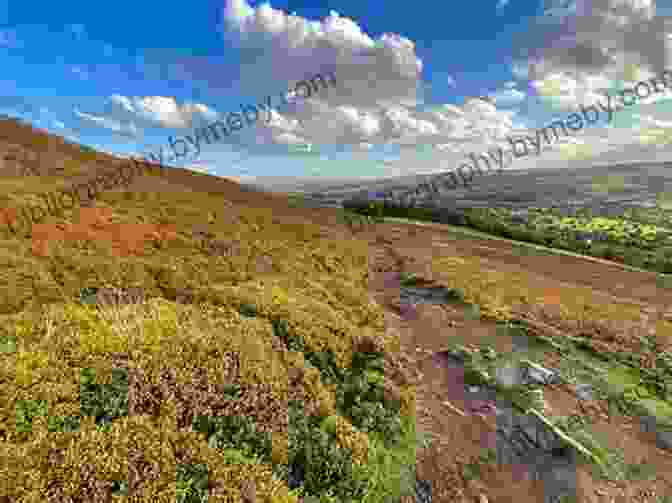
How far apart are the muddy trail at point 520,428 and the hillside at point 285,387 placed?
0.05 metres

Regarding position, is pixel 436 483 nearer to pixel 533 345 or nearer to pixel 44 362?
pixel 44 362

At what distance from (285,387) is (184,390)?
1769 millimetres

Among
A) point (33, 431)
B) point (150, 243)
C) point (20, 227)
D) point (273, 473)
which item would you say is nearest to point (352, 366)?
point (273, 473)

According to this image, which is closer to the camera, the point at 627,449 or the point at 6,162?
the point at 627,449

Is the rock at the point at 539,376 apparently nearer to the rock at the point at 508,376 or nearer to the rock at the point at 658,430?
the rock at the point at 508,376

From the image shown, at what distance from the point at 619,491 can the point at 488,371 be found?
3905 mm

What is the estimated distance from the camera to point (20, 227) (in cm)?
1323

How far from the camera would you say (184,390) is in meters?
5.16

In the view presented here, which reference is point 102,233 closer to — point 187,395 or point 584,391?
point 187,395

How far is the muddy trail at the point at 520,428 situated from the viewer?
606 centimetres

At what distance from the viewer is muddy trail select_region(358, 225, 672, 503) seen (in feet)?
19.9

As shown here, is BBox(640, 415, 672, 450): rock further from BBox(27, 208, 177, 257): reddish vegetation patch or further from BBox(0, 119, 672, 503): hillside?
BBox(27, 208, 177, 257): reddish vegetation patch

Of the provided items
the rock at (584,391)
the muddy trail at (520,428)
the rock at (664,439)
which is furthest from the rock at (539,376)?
the rock at (664,439)

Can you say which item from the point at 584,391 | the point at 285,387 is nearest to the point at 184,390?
the point at 285,387
